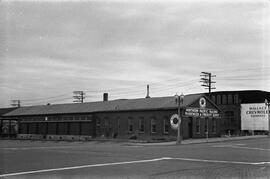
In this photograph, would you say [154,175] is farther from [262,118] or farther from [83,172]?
[262,118]

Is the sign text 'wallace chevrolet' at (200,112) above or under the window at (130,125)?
above

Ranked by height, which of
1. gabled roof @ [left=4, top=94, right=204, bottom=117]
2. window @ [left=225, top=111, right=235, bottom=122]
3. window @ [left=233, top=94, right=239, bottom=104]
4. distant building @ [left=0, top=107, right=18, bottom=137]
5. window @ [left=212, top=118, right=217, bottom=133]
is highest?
window @ [left=233, top=94, right=239, bottom=104]

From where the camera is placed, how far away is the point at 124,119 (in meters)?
51.0

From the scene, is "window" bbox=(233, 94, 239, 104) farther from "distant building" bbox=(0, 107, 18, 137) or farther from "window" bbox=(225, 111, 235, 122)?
"distant building" bbox=(0, 107, 18, 137)

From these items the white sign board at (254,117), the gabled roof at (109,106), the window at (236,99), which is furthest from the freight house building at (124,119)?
the window at (236,99)

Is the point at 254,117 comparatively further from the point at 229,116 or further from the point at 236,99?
the point at 229,116

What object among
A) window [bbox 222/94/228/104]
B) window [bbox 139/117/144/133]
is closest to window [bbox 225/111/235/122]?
window [bbox 222/94/228/104]

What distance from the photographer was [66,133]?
58188 mm

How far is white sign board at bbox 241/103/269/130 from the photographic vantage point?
191 ft

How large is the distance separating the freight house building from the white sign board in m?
11.5

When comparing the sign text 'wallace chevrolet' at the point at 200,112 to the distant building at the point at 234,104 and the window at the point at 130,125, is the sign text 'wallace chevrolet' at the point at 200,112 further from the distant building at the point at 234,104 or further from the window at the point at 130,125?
the distant building at the point at 234,104

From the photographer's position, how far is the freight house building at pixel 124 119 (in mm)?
45812

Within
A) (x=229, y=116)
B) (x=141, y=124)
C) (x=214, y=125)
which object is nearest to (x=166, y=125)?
(x=141, y=124)

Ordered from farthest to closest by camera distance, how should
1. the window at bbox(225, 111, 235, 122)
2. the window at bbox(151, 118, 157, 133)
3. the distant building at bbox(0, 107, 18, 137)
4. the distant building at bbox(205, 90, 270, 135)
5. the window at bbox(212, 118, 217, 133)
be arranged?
the distant building at bbox(0, 107, 18, 137)
the window at bbox(225, 111, 235, 122)
the distant building at bbox(205, 90, 270, 135)
the window at bbox(212, 118, 217, 133)
the window at bbox(151, 118, 157, 133)
